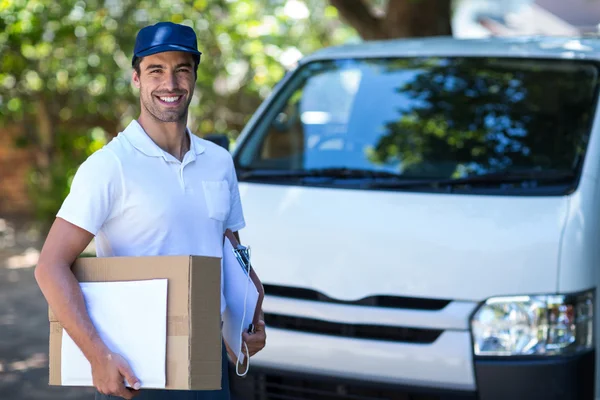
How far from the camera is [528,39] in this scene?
5199mm

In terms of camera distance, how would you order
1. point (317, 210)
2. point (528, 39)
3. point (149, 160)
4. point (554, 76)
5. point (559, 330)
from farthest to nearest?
point (528, 39) → point (554, 76) → point (317, 210) → point (559, 330) → point (149, 160)

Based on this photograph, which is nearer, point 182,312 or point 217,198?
point 182,312

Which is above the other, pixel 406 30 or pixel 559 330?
pixel 406 30

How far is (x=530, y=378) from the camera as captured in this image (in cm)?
345

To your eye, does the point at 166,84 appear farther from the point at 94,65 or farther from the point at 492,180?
the point at 94,65

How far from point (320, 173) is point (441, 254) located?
39.2 inches

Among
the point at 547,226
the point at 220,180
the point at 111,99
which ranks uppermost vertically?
the point at 220,180

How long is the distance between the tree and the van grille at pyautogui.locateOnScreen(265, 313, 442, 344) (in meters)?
5.08

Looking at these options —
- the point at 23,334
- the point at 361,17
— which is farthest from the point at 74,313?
the point at 361,17

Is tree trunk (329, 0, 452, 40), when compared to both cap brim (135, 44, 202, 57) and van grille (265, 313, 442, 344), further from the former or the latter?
cap brim (135, 44, 202, 57)

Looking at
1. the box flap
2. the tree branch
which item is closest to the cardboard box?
the box flap

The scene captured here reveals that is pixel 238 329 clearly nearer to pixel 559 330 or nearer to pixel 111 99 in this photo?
pixel 559 330

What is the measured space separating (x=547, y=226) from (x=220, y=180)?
5.03ft

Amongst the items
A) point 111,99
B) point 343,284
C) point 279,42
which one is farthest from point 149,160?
point 279,42
